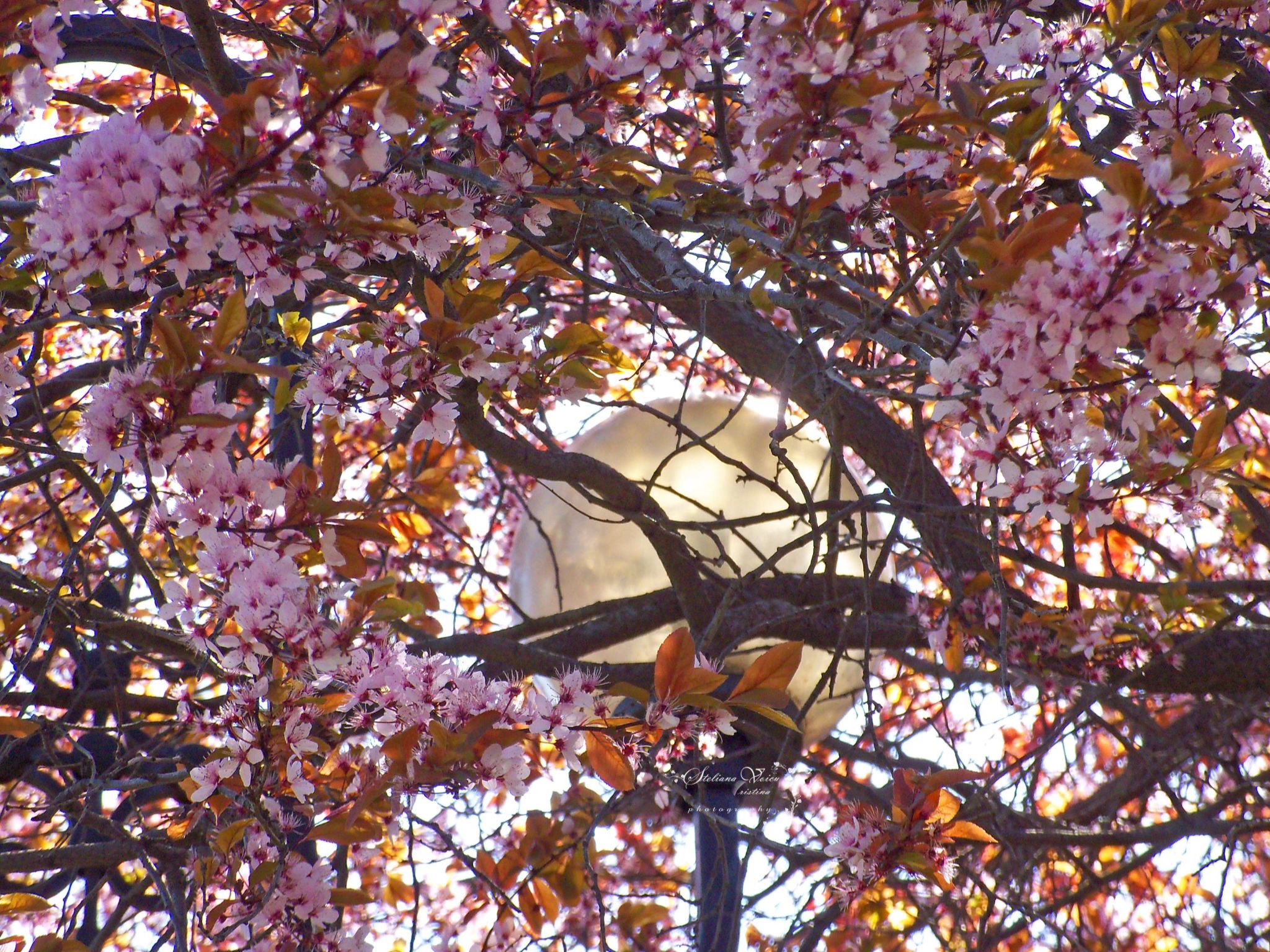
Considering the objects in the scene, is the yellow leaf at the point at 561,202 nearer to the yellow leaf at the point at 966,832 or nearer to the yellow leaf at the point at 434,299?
the yellow leaf at the point at 434,299

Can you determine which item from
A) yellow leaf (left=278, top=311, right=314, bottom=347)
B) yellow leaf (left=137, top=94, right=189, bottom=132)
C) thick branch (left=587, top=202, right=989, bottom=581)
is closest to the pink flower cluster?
thick branch (left=587, top=202, right=989, bottom=581)

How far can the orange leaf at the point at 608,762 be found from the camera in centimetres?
129

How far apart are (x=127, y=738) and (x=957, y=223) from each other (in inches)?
83.1

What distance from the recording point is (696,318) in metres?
2.19

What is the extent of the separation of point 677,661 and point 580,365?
56cm

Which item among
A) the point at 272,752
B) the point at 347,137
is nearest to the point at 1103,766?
the point at 272,752

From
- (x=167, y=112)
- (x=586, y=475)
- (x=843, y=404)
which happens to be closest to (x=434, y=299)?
(x=167, y=112)

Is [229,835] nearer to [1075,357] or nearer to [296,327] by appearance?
[296,327]

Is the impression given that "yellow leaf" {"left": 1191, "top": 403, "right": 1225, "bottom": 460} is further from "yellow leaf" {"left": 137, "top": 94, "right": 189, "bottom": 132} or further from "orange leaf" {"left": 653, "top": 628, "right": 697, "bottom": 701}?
"yellow leaf" {"left": 137, "top": 94, "right": 189, "bottom": 132}

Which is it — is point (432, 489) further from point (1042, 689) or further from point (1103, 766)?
point (1103, 766)

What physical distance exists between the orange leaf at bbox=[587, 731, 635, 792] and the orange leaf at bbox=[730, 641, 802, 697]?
156 mm

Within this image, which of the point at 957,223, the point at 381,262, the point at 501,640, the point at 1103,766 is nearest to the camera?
the point at 957,223

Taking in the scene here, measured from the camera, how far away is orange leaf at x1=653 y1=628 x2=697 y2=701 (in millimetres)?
1209

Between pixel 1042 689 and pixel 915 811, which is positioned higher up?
pixel 1042 689
